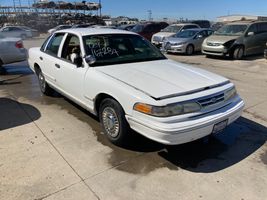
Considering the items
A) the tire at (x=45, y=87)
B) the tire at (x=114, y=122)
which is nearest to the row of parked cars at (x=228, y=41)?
the tire at (x=45, y=87)

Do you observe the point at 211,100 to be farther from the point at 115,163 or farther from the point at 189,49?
the point at 189,49

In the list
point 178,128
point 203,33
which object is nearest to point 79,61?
point 178,128

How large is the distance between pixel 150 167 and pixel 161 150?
0.49m

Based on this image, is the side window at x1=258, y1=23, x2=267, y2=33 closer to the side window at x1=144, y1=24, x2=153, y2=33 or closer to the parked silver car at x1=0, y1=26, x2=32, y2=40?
the side window at x1=144, y1=24, x2=153, y2=33

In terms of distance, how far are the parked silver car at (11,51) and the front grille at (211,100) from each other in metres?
7.45

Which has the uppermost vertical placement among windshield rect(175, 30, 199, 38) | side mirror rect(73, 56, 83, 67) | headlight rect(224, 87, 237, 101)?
side mirror rect(73, 56, 83, 67)

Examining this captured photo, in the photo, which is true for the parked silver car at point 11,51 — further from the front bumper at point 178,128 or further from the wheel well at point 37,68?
the front bumper at point 178,128

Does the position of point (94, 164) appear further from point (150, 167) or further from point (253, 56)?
point (253, 56)

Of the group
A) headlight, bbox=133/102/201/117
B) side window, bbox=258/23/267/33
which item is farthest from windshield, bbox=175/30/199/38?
headlight, bbox=133/102/201/117

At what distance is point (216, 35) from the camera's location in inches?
540

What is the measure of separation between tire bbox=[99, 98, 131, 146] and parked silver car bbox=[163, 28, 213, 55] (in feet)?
35.6

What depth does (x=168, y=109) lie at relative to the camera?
3244 millimetres

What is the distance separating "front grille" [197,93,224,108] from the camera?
3.45 m

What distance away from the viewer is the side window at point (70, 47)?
4826 millimetres
